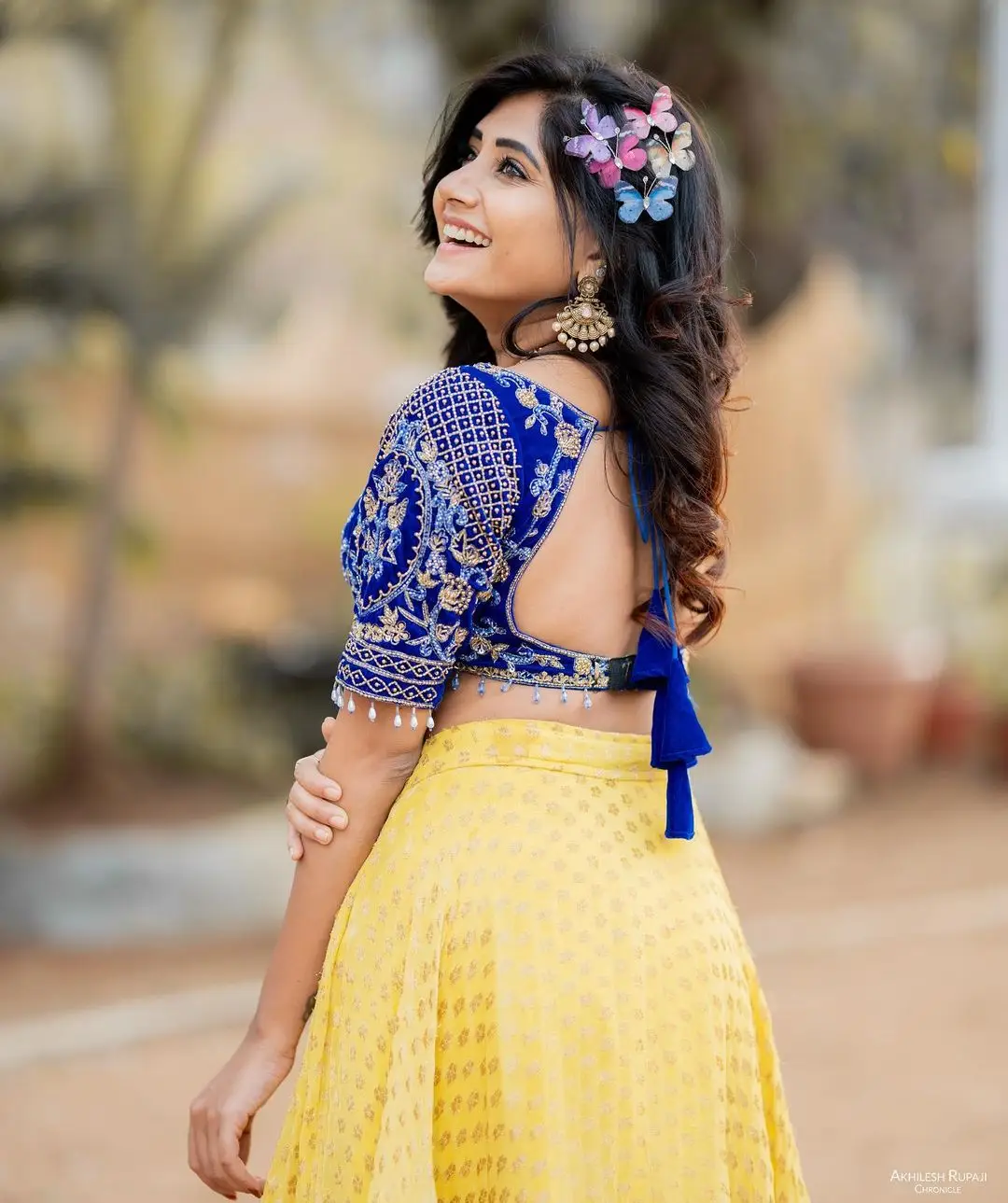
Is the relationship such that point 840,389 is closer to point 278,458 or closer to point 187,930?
point 278,458

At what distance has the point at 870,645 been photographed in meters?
7.90

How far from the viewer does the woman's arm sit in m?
1.42

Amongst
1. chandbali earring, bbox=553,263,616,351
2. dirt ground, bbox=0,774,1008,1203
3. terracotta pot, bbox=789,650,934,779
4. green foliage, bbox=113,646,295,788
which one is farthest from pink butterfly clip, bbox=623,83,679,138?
terracotta pot, bbox=789,650,934,779

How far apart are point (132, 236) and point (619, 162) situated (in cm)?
447

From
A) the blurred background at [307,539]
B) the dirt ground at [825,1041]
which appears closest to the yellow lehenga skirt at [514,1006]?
the dirt ground at [825,1041]

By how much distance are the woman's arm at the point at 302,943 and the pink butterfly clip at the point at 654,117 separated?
2.16 ft

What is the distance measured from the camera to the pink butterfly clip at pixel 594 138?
1469mm

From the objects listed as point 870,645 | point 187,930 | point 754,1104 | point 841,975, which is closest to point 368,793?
point 754,1104

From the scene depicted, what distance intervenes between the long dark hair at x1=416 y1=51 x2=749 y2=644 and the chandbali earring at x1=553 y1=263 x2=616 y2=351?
1 cm

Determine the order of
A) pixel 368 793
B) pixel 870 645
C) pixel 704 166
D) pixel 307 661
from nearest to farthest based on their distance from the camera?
pixel 368 793 → pixel 704 166 → pixel 307 661 → pixel 870 645

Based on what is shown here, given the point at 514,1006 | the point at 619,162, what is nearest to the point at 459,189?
the point at 619,162

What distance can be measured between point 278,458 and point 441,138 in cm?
485

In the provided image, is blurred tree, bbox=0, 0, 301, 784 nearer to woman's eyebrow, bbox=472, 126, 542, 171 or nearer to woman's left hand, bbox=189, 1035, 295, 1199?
woman's eyebrow, bbox=472, 126, 542, 171

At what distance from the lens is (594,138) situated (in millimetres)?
1476
